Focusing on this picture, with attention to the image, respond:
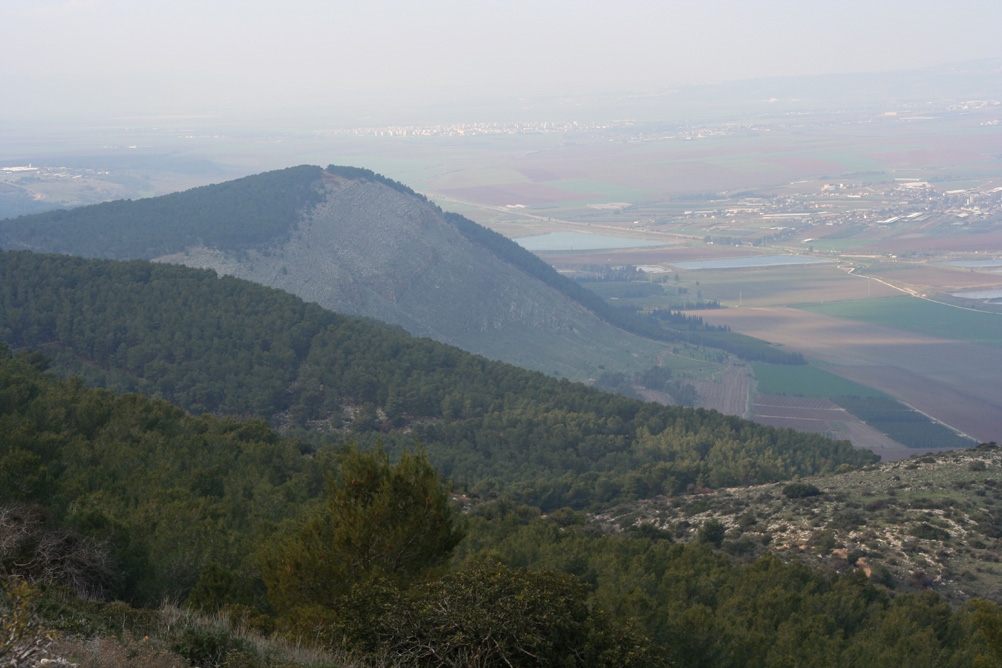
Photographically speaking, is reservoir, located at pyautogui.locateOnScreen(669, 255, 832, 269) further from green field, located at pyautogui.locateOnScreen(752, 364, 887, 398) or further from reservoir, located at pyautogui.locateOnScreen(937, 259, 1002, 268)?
green field, located at pyautogui.locateOnScreen(752, 364, 887, 398)

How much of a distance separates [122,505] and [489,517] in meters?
12.4

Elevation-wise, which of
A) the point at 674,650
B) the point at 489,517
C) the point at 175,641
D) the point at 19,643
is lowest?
the point at 489,517

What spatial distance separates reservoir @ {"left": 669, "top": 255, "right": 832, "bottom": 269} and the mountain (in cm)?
3996

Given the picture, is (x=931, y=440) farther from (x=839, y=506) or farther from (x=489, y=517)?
(x=489, y=517)

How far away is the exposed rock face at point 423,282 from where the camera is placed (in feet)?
282

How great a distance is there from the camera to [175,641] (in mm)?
10711

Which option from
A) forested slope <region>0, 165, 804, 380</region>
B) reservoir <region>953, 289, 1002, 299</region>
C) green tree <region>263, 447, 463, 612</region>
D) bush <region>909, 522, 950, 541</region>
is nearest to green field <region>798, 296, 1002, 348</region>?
reservoir <region>953, 289, 1002, 299</region>

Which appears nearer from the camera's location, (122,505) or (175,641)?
(175,641)

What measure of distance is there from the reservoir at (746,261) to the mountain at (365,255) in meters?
40.0

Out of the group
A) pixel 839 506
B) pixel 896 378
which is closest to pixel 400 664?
pixel 839 506

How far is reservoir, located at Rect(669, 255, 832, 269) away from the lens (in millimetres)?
135275

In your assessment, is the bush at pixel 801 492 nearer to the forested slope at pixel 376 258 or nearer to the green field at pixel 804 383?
the green field at pixel 804 383

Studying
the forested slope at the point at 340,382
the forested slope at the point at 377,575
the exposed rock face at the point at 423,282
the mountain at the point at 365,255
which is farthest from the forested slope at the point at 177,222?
the forested slope at the point at 377,575

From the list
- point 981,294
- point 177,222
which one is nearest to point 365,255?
point 177,222
